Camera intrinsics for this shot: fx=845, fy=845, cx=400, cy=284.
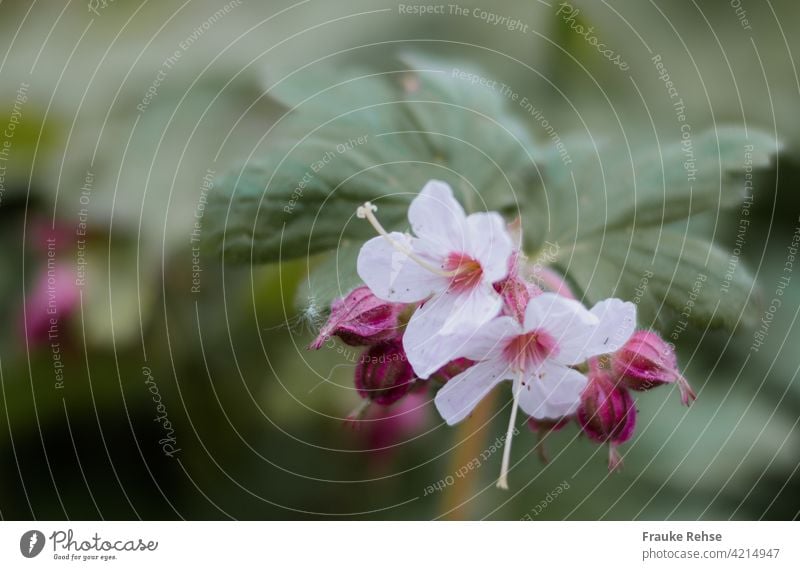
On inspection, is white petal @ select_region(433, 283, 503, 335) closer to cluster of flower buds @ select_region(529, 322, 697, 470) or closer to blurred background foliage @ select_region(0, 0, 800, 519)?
cluster of flower buds @ select_region(529, 322, 697, 470)

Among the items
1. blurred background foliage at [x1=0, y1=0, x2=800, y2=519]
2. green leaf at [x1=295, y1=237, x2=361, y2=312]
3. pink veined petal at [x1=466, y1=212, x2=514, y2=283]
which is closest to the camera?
pink veined petal at [x1=466, y1=212, x2=514, y2=283]

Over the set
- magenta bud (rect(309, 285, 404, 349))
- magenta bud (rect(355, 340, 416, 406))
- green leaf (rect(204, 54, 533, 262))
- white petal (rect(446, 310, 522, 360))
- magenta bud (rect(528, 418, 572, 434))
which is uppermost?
green leaf (rect(204, 54, 533, 262))

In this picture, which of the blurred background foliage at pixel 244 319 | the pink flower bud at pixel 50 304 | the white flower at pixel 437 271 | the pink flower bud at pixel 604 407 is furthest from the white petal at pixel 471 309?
the pink flower bud at pixel 50 304

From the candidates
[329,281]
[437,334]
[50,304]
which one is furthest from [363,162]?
[50,304]

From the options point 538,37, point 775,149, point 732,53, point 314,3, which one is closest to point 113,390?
point 314,3

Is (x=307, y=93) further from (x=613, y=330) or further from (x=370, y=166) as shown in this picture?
(x=613, y=330)

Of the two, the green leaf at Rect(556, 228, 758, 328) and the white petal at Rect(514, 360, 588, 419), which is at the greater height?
the green leaf at Rect(556, 228, 758, 328)

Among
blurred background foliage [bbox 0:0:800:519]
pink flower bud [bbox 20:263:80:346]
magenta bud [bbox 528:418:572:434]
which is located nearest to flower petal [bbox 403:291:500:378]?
magenta bud [bbox 528:418:572:434]
